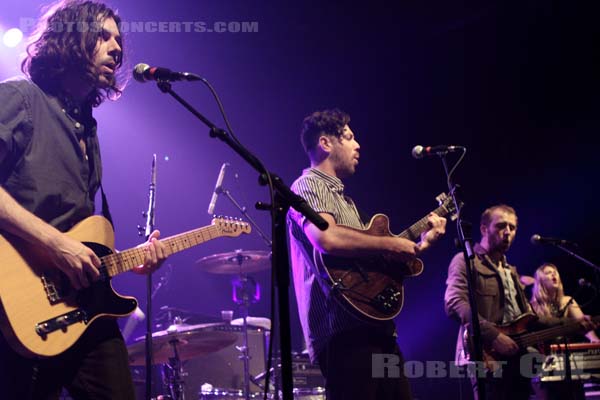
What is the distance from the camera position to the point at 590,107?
30.0ft

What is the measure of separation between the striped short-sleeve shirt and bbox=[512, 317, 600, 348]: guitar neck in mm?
2118

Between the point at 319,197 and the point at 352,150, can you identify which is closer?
the point at 319,197

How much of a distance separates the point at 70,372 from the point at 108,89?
1.49 meters

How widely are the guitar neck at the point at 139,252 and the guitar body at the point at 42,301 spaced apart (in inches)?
2.9

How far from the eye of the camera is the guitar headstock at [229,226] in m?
3.69

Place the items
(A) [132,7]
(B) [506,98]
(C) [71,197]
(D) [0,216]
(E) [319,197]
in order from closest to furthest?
(D) [0,216] → (C) [71,197] → (E) [319,197] → (A) [132,7] → (B) [506,98]

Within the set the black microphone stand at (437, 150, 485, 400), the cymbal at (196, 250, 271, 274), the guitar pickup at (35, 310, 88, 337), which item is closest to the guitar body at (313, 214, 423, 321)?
the black microphone stand at (437, 150, 485, 400)

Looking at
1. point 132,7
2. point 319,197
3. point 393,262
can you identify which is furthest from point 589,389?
point 132,7

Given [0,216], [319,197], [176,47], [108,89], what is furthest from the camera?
[176,47]

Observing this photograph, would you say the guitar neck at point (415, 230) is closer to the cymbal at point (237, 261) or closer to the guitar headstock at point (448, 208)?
the guitar headstock at point (448, 208)

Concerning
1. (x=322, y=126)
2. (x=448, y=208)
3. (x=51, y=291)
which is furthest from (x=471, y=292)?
(x=51, y=291)

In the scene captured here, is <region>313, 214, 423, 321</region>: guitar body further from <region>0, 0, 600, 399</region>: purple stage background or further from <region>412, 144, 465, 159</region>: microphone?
<region>0, 0, 600, 399</region>: purple stage background

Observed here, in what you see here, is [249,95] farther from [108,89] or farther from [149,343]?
[108,89]

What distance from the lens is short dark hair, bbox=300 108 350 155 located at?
4.31 m
